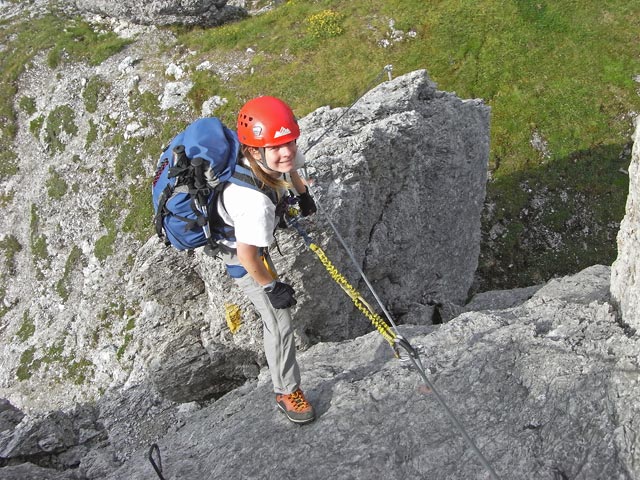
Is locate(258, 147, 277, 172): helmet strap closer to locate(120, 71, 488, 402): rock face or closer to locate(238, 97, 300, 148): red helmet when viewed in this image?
locate(238, 97, 300, 148): red helmet

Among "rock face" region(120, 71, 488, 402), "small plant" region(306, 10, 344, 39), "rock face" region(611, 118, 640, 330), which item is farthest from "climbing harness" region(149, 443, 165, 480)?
"small plant" region(306, 10, 344, 39)

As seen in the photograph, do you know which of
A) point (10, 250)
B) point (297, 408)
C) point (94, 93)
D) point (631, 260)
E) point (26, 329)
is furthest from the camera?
point (94, 93)

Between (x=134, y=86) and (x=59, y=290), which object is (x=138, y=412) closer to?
(x=59, y=290)

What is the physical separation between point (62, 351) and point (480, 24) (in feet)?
113

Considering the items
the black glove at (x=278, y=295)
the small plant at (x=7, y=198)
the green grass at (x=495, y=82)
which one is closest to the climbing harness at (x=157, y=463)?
the black glove at (x=278, y=295)

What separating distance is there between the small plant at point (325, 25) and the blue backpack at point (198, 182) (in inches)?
1227

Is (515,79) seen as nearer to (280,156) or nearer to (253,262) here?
(280,156)

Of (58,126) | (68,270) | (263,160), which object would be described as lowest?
(68,270)

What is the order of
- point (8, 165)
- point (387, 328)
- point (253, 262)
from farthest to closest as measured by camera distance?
point (8, 165) → point (387, 328) → point (253, 262)

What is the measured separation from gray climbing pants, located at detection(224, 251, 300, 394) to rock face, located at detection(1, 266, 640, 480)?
2.30 ft

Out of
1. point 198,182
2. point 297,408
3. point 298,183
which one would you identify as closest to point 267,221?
point 198,182

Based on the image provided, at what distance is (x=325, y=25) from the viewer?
3716 centimetres

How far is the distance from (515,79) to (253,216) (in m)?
30.4

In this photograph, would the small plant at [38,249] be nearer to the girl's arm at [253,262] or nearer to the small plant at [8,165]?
the small plant at [8,165]
